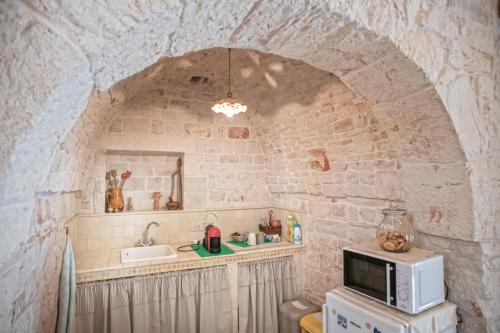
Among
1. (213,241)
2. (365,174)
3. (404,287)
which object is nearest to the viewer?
(404,287)

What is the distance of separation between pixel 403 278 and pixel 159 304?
6.77ft

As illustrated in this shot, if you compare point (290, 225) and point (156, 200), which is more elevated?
point (156, 200)

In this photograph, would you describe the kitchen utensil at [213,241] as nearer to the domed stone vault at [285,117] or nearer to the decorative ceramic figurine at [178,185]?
the domed stone vault at [285,117]

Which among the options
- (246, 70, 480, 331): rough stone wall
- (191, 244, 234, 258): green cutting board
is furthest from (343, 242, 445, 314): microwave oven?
(191, 244, 234, 258): green cutting board

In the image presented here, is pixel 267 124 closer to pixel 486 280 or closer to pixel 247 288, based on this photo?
pixel 247 288

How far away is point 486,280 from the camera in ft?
5.07

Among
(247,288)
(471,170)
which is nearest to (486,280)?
(471,170)

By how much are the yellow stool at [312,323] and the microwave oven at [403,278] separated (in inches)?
30.6

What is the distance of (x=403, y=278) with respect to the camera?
1.59 m

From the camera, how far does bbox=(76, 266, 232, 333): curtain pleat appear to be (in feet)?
7.63

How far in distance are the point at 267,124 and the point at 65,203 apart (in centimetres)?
228

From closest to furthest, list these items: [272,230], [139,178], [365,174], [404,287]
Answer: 1. [404,287]
2. [365,174]
3. [139,178]
4. [272,230]

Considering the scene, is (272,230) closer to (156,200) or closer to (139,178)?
(156,200)

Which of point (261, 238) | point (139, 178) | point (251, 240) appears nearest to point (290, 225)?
point (261, 238)
